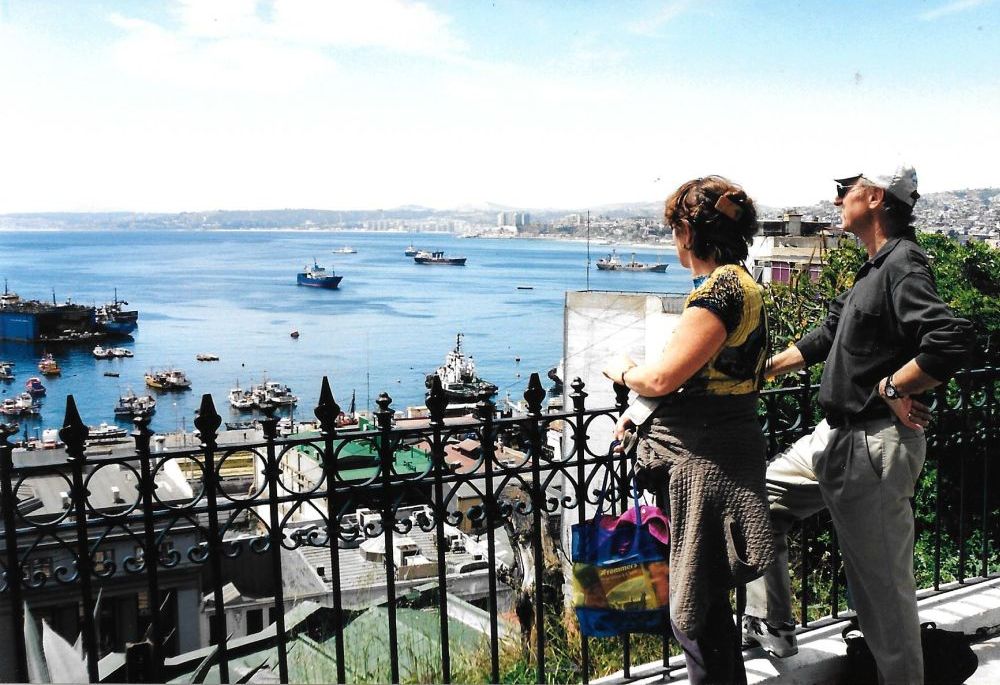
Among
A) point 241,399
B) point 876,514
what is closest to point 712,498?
point 876,514

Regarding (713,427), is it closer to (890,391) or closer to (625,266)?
(890,391)

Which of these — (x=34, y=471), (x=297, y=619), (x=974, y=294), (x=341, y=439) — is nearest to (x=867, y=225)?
(x=341, y=439)

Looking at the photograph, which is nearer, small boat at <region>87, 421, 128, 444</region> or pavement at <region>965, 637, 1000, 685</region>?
pavement at <region>965, 637, 1000, 685</region>

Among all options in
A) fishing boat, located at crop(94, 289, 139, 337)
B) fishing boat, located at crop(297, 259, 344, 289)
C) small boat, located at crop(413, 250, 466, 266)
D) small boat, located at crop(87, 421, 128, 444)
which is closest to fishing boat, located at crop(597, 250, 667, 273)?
small boat, located at crop(413, 250, 466, 266)

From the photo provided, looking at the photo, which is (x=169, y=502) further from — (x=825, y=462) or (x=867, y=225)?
(x=867, y=225)

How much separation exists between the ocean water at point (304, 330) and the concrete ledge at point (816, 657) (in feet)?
132

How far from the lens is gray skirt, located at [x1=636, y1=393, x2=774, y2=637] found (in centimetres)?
261

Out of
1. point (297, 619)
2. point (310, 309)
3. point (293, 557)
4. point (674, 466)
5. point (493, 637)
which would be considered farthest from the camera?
point (310, 309)

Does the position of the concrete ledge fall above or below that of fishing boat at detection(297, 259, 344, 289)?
above

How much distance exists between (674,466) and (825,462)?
26.3 inches

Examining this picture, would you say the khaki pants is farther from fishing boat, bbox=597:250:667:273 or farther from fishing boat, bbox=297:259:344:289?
fishing boat, bbox=597:250:667:273

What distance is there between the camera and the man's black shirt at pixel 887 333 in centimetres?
266

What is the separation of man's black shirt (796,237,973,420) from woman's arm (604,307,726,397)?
64 cm

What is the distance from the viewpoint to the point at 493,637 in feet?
11.0
